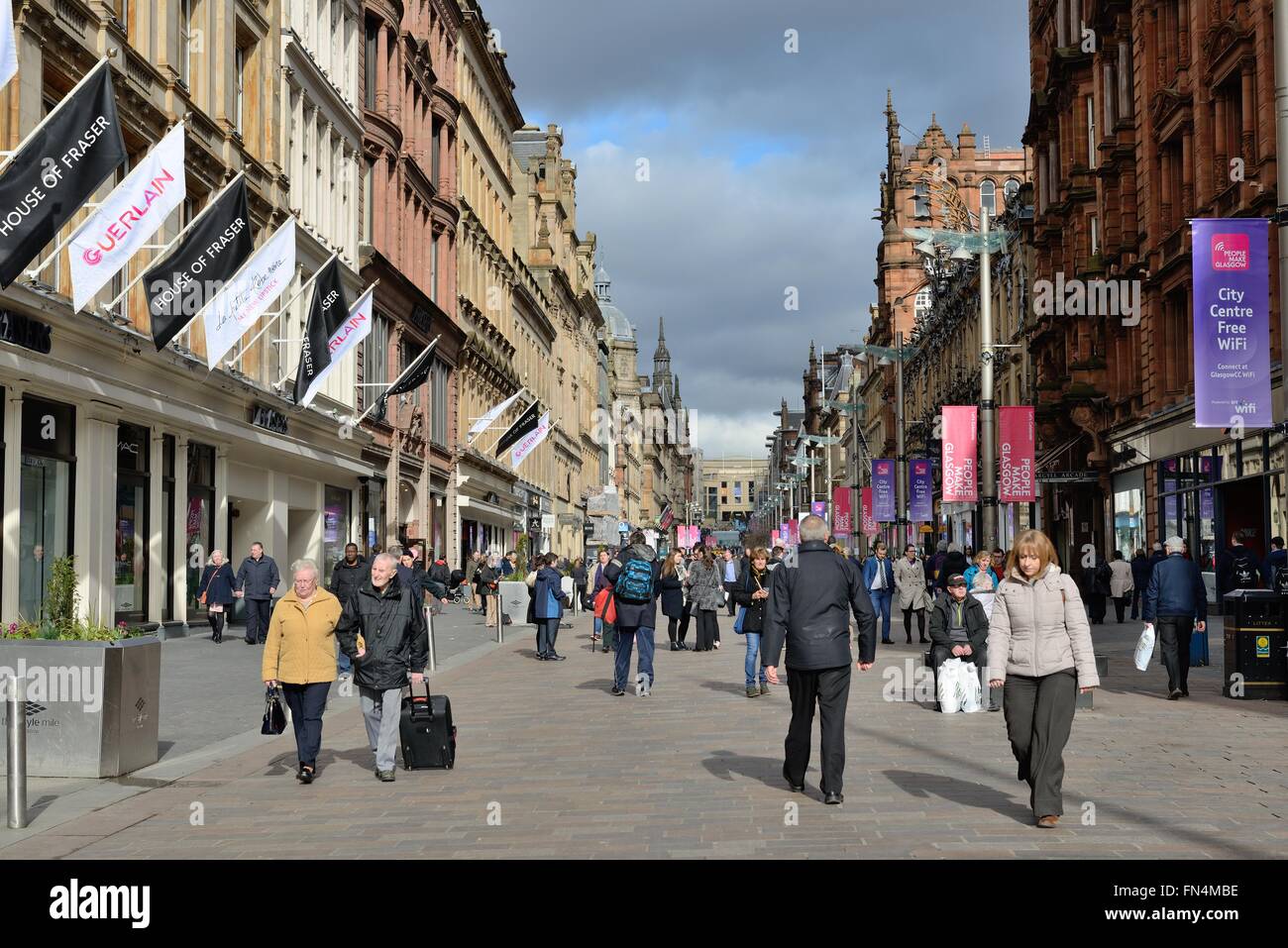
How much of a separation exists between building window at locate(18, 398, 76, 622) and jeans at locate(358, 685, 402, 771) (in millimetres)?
9674

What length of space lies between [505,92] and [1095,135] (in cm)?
3032

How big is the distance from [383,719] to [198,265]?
12.3 metres

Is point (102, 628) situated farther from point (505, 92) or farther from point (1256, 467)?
point (505, 92)

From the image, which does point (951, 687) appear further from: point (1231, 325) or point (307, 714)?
point (307, 714)

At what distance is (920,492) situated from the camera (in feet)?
162

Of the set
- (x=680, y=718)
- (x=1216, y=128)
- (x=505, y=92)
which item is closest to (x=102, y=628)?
(x=680, y=718)

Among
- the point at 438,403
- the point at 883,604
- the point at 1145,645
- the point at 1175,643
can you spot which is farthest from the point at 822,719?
the point at 438,403

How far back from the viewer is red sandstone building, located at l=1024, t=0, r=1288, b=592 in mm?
29344

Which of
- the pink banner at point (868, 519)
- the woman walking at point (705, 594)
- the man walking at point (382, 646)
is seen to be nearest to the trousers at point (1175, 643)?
→ the man walking at point (382, 646)

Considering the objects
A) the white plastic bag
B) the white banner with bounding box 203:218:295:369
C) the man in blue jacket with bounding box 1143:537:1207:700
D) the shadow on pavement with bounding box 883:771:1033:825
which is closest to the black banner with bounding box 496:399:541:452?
the white banner with bounding box 203:218:295:369

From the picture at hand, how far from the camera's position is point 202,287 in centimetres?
2170

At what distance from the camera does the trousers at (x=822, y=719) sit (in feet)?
30.9

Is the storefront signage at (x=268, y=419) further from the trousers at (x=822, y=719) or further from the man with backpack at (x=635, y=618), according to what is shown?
the trousers at (x=822, y=719)

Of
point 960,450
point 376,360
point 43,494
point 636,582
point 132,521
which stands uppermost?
point 376,360
